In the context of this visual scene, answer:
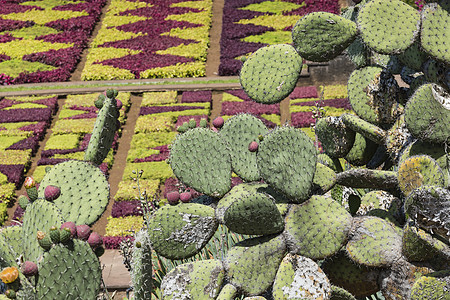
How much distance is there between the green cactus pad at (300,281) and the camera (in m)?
5.04

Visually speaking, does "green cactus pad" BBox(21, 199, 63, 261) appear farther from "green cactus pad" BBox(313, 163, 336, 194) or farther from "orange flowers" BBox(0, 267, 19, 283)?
"green cactus pad" BBox(313, 163, 336, 194)

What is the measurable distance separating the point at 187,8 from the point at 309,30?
21.7 meters

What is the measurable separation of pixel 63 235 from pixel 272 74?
2.55m

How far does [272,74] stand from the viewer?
6023 mm

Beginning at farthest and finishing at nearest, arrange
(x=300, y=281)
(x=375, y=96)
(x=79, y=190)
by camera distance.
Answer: (x=375, y=96)
(x=79, y=190)
(x=300, y=281)

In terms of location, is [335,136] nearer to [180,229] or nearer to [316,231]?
[316,231]

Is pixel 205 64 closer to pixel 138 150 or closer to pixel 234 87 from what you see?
pixel 234 87

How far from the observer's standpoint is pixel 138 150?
1709cm

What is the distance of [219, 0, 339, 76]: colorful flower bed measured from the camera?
22859mm

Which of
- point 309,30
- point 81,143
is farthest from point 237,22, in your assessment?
point 309,30

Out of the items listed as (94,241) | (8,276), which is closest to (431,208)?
(94,241)

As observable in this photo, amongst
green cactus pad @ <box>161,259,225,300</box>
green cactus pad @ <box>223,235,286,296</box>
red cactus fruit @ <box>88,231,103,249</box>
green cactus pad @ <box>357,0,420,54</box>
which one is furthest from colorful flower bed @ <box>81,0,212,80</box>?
Answer: red cactus fruit @ <box>88,231,103,249</box>

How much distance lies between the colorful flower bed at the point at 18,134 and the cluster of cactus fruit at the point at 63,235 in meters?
9.63

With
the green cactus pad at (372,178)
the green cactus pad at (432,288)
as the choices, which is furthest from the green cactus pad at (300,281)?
the green cactus pad at (372,178)
